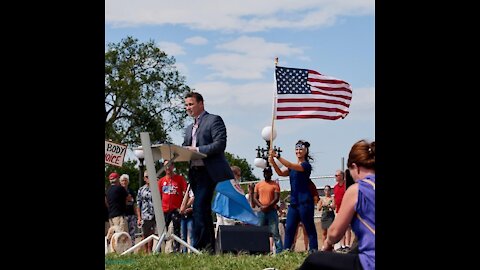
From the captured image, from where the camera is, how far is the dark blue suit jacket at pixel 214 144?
10609 millimetres

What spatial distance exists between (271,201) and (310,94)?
2.13 m

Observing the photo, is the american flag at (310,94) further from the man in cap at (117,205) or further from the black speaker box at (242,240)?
the man in cap at (117,205)

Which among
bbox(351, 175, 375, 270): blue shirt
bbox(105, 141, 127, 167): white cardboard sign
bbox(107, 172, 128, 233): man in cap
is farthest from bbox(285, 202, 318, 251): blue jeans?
bbox(351, 175, 375, 270): blue shirt

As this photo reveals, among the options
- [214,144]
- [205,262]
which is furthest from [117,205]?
[205,262]

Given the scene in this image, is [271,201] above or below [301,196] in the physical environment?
below

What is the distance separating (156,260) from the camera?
377 inches

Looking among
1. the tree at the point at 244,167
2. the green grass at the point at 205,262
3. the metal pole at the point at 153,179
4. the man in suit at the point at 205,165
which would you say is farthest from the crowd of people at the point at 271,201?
the tree at the point at 244,167

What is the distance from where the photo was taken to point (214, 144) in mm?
10594

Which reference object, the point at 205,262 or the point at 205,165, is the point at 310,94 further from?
the point at 205,262

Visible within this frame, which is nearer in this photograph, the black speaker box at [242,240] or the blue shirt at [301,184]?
the black speaker box at [242,240]

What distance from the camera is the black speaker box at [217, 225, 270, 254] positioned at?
10.9m
